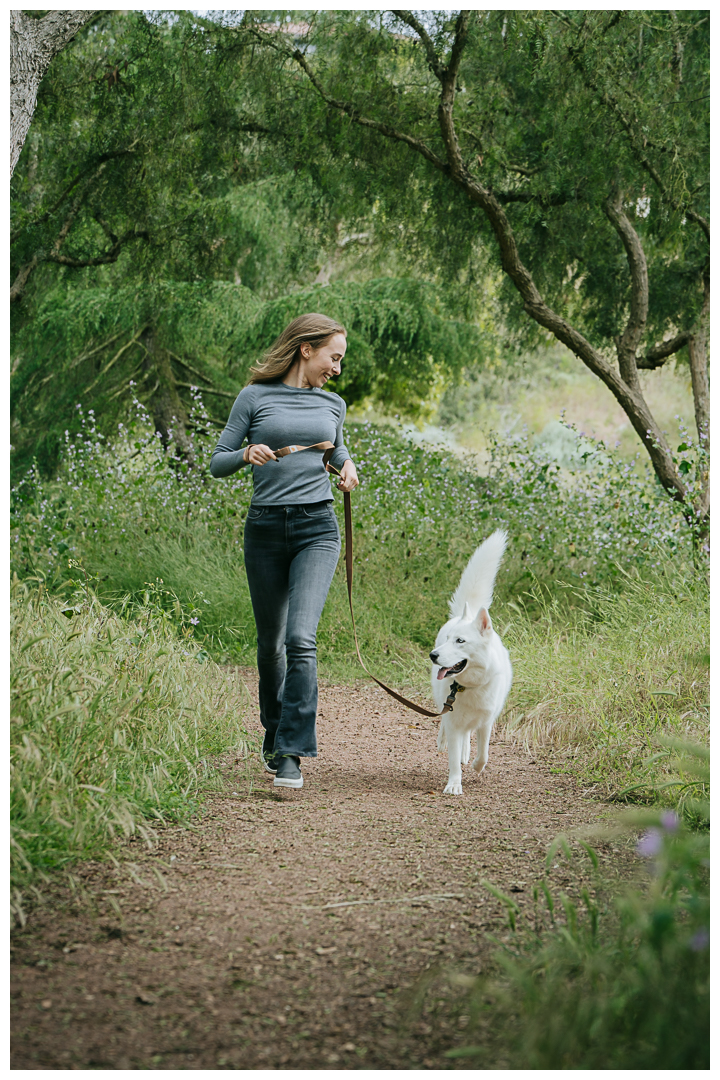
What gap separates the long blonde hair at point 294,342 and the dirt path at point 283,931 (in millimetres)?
1647

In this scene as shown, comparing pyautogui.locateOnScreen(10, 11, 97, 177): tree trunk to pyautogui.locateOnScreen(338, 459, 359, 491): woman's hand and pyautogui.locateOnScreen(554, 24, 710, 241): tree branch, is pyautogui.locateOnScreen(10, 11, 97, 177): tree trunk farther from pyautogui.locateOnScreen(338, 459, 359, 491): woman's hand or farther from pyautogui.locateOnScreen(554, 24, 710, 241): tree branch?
pyautogui.locateOnScreen(554, 24, 710, 241): tree branch

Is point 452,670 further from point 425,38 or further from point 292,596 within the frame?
point 425,38

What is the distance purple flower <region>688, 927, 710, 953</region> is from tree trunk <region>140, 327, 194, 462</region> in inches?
314

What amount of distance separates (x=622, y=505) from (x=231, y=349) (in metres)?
4.65

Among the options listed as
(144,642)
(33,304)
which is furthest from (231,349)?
(144,642)

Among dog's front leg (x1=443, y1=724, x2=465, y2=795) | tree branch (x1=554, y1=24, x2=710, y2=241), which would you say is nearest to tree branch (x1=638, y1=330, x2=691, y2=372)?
tree branch (x1=554, y1=24, x2=710, y2=241)

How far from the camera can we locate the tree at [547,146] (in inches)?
241

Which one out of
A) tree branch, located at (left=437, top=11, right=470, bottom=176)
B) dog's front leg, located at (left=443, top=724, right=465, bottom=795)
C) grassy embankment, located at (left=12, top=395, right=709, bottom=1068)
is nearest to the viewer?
grassy embankment, located at (left=12, top=395, right=709, bottom=1068)

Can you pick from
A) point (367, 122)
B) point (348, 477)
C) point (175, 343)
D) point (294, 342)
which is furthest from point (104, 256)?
point (348, 477)

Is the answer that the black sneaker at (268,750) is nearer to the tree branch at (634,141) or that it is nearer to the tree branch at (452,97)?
the tree branch at (452,97)

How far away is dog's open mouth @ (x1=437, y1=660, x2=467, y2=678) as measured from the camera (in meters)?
3.57

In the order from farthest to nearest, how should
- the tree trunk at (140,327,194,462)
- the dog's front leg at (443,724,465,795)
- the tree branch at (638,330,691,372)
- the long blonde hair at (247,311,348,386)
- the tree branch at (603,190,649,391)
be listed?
the tree trunk at (140,327,194,462), the tree branch at (638,330,691,372), the tree branch at (603,190,649,391), the dog's front leg at (443,724,465,795), the long blonde hair at (247,311,348,386)
